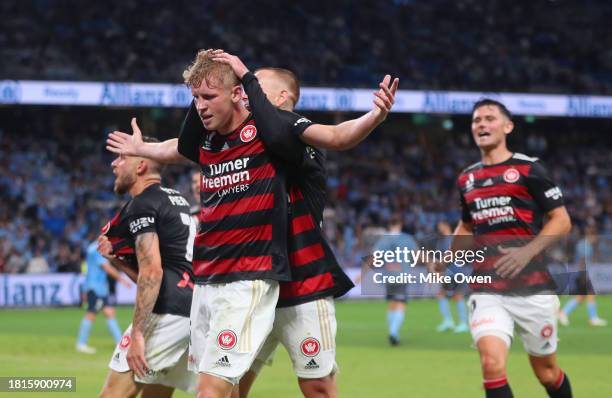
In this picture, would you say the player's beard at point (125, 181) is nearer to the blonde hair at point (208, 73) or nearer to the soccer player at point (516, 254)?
the blonde hair at point (208, 73)

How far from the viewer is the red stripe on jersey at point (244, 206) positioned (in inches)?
203

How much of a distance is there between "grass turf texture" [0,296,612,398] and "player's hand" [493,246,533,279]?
324 centimetres

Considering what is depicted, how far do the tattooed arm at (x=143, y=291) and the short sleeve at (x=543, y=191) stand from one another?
2990 mm

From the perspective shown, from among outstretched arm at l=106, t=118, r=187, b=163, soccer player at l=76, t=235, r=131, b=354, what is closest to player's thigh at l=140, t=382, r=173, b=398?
outstretched arm at l=106, t=118, r=187, b=163

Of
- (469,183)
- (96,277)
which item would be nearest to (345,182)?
(96,277)

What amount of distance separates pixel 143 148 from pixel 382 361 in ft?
26.3

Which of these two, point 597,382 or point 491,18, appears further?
point 491,18

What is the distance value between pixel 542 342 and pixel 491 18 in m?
32.1

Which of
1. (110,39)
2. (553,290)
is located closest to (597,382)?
(553,290)

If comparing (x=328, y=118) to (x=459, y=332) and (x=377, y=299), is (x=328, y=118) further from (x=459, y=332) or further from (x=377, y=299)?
(x=459, y=332)

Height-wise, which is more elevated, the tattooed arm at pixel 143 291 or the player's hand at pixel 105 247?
the player's hand at pixel 105 247

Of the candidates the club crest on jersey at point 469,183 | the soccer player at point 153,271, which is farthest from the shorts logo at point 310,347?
the club crest on jersey at point 469,183

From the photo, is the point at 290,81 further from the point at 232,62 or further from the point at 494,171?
the point at 494,171

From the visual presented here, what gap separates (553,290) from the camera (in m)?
7.46
